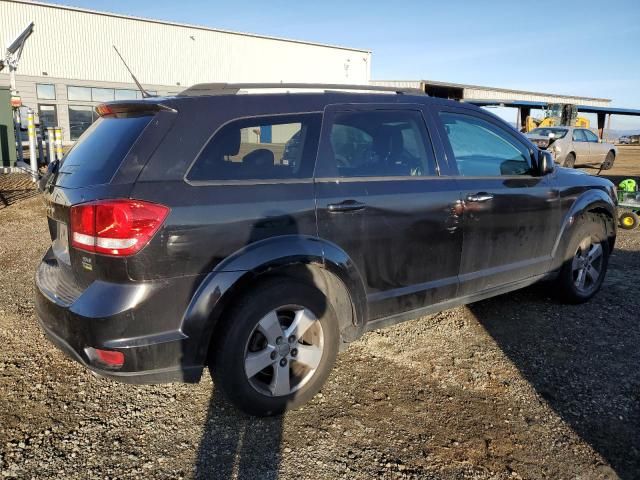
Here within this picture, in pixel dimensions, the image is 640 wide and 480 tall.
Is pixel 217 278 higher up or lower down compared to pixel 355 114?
lower down

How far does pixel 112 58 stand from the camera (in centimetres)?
2900

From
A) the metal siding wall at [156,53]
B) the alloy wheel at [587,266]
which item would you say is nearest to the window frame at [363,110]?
the alloy wheel at [587,266]

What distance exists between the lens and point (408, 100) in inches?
143

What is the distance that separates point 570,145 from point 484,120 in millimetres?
14287

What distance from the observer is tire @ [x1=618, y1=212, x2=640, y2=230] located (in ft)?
27.1

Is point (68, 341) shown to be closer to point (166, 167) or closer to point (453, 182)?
point (166, 167)

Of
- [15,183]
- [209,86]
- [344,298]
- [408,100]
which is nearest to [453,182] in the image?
Result: [408,100]

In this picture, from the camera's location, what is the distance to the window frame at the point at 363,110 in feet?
10.1

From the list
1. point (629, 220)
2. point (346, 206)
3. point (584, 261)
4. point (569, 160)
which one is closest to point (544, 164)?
point (584, 261)

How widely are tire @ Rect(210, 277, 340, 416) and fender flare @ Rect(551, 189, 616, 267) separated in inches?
96.7

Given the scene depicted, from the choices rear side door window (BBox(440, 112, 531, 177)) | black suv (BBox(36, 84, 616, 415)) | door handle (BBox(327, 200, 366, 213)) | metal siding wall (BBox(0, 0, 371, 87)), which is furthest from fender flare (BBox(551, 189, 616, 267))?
metal siding wall (BBox(0, 0, 371, 87))

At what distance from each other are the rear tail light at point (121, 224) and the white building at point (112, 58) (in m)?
26.7

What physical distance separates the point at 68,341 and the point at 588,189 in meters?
4.39

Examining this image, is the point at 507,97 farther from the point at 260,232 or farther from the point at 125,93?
the point at 260,232
